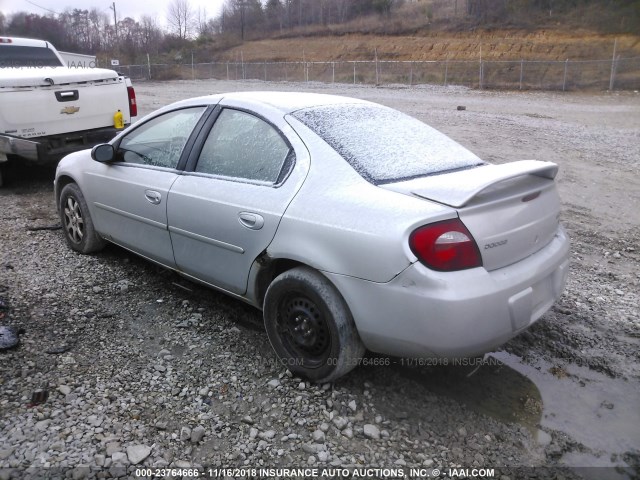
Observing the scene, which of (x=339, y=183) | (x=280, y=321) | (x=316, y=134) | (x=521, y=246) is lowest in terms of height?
(x=280, y=321)

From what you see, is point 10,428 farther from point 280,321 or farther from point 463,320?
point 463,320

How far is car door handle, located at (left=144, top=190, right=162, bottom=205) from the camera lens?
4.00 meters

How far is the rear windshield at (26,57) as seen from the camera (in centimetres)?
901

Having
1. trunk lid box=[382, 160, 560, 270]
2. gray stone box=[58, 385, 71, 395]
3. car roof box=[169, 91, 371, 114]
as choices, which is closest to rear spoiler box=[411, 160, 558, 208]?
trunk lid box=[382, 160, 560, 270]

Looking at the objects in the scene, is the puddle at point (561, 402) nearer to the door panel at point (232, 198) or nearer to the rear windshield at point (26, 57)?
the door panel at point (232, 198)

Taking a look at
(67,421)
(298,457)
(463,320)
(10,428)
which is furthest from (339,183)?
(10,428)

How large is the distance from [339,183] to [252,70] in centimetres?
4290

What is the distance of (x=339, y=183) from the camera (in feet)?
10.1

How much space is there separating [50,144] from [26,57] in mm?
3272

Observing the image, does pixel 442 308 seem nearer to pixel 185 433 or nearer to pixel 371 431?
pixel 371 431

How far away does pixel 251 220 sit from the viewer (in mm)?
3322

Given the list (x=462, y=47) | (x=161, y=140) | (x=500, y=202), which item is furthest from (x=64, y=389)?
(x=462, y=47)

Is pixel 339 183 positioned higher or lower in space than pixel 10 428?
higher

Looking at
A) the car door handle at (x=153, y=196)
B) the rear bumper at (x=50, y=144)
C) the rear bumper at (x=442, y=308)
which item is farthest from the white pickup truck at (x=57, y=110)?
the rear bumper at (x=442, y=308)
